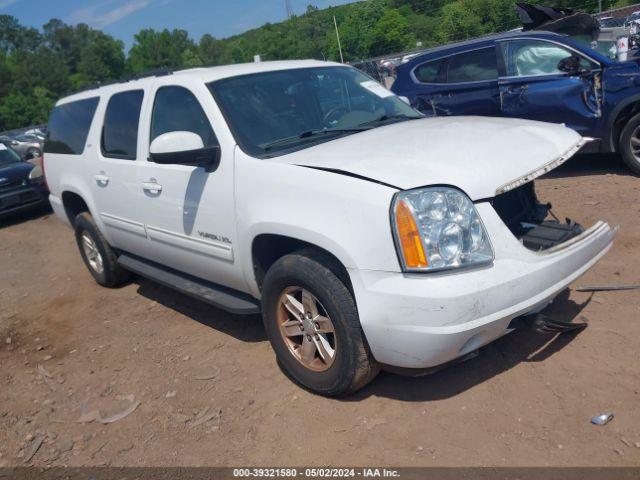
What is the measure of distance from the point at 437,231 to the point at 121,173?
2893mm

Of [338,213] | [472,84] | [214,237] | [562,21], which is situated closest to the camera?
[338,213]

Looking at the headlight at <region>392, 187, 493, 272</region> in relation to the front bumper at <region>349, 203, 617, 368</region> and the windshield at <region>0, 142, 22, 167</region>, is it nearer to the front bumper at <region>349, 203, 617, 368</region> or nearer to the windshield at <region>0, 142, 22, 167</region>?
the front bumper at <region>349, 203, 617, 368</region>

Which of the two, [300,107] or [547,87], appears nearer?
[300,107]

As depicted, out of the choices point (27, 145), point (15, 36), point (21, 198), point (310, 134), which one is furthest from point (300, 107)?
point (15, 36)

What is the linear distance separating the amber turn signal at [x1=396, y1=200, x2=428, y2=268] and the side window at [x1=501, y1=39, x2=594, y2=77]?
5.38 meters

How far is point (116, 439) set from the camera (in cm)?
333

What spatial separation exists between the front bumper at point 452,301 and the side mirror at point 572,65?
4.78 metres

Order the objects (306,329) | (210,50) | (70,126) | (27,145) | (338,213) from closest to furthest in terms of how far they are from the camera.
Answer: (338,213) < (306,329) < (70,126) < (27,145) < (210,50)

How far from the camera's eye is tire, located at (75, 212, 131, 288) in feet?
18.1

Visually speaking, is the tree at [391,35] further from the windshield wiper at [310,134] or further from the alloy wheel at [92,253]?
the windshield wiper at [310,134]

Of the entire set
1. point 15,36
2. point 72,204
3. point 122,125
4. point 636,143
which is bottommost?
point 636,143

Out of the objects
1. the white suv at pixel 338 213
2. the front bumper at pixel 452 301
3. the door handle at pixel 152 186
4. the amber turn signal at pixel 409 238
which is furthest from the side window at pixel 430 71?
the amber turn signal at pixel 409 238

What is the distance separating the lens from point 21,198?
1080 cm

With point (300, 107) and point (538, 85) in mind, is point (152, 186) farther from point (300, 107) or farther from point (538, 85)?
point (538, 85)
